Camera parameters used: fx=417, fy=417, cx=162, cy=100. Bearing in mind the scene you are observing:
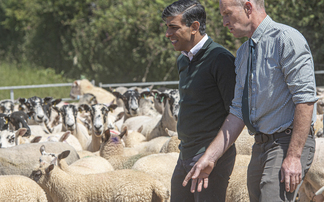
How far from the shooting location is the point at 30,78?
1959cm

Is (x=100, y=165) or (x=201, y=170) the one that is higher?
(x=201, y=170)

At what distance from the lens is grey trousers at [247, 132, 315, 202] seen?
6.36 ft

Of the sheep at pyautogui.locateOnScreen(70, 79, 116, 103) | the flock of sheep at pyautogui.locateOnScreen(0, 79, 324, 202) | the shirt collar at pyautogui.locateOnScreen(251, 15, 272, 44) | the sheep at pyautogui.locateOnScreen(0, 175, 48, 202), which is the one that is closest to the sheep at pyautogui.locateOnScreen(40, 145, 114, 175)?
the flock of sheep at pyautogui.locateOnScreen(0, 79, 324, 202)

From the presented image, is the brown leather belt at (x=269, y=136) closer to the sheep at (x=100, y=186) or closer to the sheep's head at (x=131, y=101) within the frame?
the sheep at (x=100, y=186)

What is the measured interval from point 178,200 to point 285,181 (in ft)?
2.51

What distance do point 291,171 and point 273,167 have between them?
0.31 feet

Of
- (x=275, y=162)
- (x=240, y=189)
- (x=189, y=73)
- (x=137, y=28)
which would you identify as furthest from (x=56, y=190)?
(x=137, y=28)

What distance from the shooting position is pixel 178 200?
97.2 inches

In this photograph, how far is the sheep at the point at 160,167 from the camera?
4109mm

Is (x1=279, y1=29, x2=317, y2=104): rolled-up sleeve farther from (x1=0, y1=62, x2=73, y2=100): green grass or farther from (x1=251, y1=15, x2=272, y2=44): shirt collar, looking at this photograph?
(x1=0, y1=62, x2=73, y2=100): green grass

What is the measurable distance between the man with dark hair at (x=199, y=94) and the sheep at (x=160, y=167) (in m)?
1.62

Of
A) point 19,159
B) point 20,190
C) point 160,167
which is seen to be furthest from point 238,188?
point 19,159

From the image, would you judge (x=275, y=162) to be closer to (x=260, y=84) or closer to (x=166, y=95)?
(x=260, y=84)

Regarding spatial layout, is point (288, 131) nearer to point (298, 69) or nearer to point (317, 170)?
point (298, 69)
